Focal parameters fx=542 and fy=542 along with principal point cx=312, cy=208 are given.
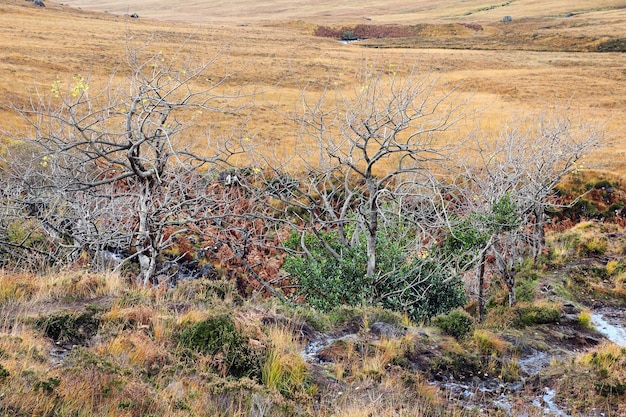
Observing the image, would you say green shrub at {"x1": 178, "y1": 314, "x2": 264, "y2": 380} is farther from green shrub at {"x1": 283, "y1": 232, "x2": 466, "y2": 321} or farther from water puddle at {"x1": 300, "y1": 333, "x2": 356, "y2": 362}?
green shrub at {"x1": 283, "y1": 232, "x2": 466, "y2": 321}

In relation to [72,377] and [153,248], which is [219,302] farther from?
[72,377]

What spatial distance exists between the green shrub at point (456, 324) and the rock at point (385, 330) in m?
0.94

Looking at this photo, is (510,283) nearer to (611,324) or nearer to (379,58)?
(611,324)

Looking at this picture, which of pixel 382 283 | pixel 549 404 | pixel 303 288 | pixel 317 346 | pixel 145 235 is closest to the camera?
pixel 549 404

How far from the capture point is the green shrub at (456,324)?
7904mm

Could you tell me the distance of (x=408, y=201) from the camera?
14.1 meters

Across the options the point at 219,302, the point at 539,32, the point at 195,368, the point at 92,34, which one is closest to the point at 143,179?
the point at 219,302

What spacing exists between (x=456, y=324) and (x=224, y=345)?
12.6 feet

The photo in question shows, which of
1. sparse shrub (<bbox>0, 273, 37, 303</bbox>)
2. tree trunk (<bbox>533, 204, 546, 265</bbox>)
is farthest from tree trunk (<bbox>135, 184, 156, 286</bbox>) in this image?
tree trunk (<bbox>533, 204, 546, 265</bbox>)

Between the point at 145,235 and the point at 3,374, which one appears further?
the point at 145,235

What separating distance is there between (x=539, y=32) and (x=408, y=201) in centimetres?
7229

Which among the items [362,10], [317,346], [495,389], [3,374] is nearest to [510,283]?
[495,389]

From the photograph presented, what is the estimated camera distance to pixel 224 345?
18.3ft

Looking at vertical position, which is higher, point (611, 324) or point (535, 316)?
point (535, 316)
